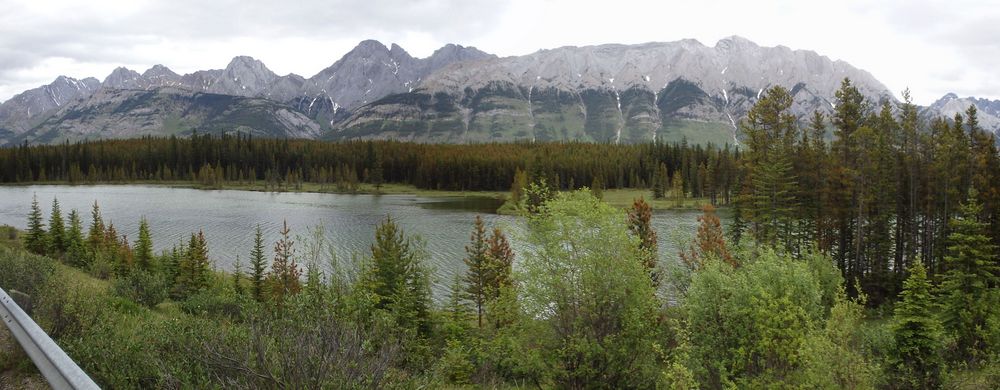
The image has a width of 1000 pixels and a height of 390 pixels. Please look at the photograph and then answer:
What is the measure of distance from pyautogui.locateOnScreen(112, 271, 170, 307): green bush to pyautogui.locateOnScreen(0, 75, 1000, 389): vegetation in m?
0.16

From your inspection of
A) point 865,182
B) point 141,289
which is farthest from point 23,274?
point 865,182

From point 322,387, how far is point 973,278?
4601cm

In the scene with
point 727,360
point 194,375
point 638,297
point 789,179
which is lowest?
point 727,360

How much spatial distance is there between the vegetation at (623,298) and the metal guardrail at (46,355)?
2.00m

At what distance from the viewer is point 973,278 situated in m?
37.9

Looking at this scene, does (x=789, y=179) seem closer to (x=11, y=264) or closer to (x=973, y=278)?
(x=973, y=278)

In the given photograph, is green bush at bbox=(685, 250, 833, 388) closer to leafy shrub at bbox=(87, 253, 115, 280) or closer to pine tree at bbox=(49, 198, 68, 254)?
leafy shrub at bbox=(87, 253, 115, 280)

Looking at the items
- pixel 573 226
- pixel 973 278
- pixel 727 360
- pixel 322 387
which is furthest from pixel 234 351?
pixel 973 278

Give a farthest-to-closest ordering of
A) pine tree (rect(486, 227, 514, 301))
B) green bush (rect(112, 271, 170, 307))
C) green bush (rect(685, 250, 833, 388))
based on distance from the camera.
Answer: pine tree (rect(486, 227, 514, 301)), green bush (rect(112, 271, 170, 307)), green bush (rect(685, 250, 833, 388))

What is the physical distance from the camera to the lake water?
69.6 meters

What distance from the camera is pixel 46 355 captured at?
18.8ft

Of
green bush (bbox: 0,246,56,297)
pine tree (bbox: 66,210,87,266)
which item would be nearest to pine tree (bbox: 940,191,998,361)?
green bush (bbox: 0,246,56,297)

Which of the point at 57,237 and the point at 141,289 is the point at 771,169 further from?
the point at 57,237

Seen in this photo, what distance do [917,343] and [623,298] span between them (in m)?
15.6
